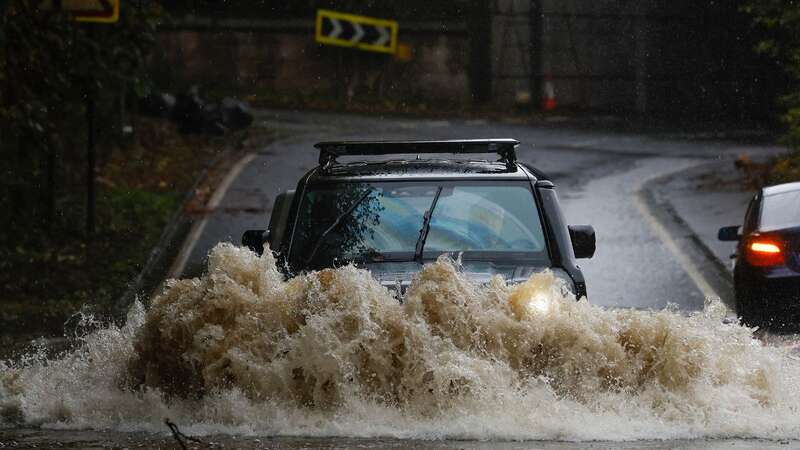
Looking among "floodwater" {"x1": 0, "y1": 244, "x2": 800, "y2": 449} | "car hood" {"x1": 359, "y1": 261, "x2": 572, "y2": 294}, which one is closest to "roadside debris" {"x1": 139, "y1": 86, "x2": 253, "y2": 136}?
"car hood" {"x1": 359, "y1": 261, "x2": 572, "y2": 294}

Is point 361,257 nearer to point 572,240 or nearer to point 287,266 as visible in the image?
point 287,266

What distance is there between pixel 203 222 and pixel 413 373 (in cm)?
1326

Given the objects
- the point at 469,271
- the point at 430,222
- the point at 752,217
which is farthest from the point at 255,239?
the point at 752,217

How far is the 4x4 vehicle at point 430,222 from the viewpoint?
10133 mm

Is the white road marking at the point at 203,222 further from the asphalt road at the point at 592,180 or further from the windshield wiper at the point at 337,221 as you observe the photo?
the windshield wiper at the point at 337,221

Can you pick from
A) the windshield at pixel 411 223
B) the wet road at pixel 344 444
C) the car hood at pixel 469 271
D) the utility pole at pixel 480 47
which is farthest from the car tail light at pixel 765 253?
the utility pole at pixel 480 47

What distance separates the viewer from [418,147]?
10750 mm

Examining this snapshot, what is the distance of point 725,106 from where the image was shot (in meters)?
39.0

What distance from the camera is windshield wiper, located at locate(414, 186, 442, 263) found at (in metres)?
10.1

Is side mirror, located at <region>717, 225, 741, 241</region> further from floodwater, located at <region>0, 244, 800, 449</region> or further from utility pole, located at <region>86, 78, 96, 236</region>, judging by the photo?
utility pole, located at <region>86, 78, 96, 236</region>

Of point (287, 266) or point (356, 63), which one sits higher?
point (287, 266)

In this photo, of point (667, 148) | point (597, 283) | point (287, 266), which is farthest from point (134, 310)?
point (667, 148)

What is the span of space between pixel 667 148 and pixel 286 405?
23.3m

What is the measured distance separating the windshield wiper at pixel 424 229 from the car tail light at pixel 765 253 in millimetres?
4877
